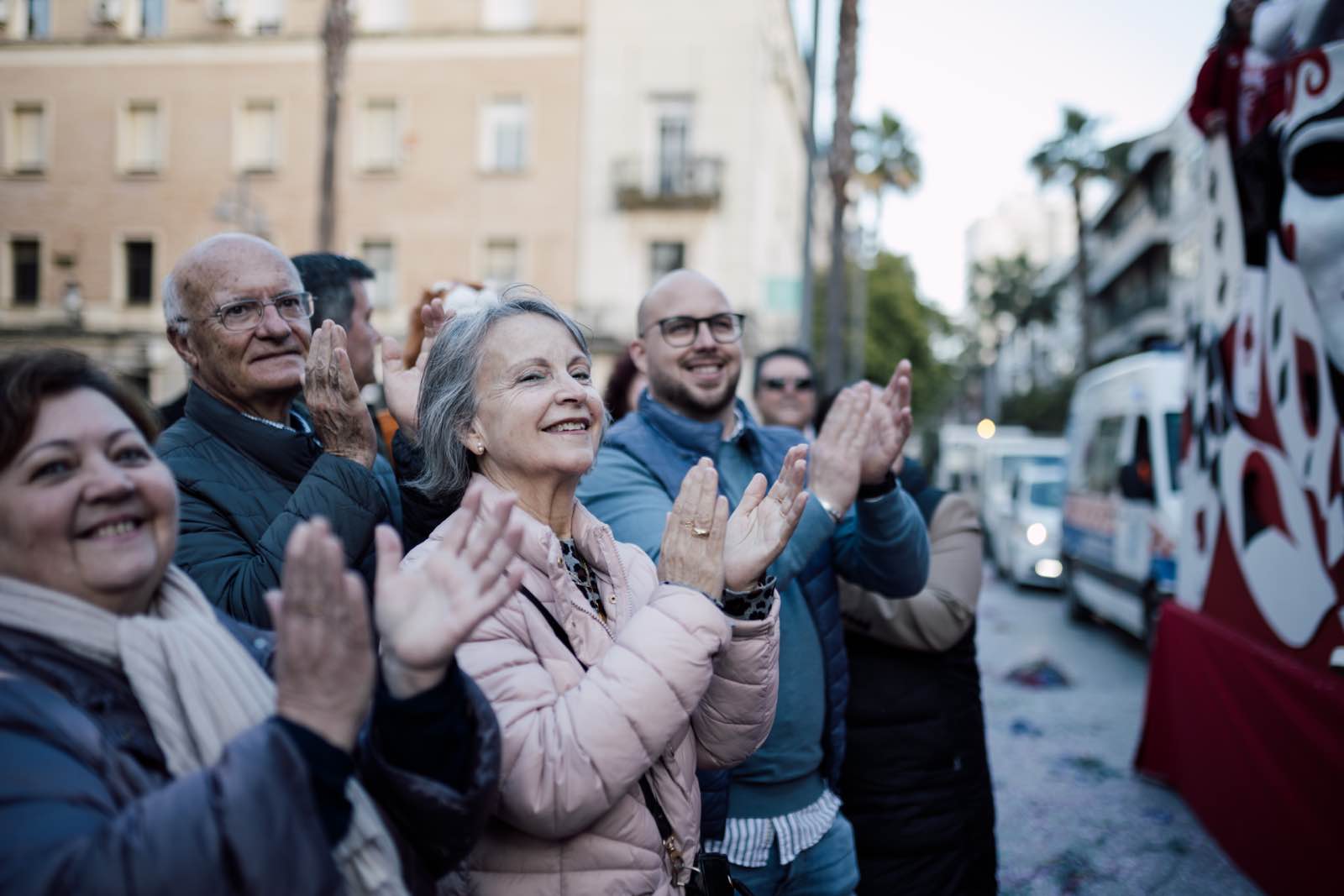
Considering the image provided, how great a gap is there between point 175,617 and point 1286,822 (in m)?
4.16

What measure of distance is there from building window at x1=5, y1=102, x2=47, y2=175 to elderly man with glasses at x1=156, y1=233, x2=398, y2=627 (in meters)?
30.2

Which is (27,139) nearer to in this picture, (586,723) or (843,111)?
(843,111)

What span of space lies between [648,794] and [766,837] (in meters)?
0.87

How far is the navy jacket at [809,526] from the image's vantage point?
2.60 meters

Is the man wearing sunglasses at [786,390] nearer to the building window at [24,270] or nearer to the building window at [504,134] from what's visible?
the building window at [504,134]

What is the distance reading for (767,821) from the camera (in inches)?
101

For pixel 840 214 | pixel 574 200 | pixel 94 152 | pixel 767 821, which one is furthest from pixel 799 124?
pixel 767 821

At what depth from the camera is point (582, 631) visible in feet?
5.99

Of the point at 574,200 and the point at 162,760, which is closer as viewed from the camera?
the point at 162,760

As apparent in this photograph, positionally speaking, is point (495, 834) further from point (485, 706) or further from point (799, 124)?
point (799, 124)

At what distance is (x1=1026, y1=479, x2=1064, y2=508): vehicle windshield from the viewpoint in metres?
14.9

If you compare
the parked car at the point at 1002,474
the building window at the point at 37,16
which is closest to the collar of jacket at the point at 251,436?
the building window at the point at 37,16

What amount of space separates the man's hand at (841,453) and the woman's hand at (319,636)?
158cm

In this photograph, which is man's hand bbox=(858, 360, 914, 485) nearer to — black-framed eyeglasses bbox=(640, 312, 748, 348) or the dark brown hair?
black-framed eyeglasses bbox=(640, 312, 748, 348)
